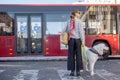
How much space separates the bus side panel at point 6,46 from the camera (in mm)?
21812

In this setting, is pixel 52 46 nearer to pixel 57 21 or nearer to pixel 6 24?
pixel 57 21

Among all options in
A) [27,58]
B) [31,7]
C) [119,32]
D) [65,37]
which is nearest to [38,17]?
[31,7]

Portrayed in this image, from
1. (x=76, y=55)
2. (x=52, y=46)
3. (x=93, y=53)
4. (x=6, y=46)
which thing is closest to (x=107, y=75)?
(x=93, y=53)

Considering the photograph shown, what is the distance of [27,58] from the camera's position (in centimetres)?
2173

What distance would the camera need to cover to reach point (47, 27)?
73.2 feet

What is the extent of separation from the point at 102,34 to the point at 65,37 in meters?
8.94

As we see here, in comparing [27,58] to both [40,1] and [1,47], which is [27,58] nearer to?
[1,47]

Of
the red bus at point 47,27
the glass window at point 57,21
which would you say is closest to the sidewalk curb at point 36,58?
the red bus at point 47,27

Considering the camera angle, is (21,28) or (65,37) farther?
(21,28)

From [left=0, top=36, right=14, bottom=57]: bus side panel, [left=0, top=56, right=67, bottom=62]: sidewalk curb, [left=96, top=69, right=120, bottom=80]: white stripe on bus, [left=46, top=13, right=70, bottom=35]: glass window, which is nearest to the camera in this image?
[left=96, top=69, right=120, bottom=80]: white stripe on bus

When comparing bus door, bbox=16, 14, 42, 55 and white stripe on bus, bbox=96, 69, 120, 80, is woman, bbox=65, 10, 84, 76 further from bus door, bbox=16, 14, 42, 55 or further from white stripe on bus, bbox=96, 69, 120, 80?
bus door, bbox=16, 14, 42, 55

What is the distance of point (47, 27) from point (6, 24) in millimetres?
2193

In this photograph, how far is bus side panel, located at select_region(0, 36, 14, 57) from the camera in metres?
21.8

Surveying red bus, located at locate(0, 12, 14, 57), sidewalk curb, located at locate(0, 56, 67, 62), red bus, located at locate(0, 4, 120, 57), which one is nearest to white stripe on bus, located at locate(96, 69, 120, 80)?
sidewalk curb, located at locate(0, 56, 67, 62)
